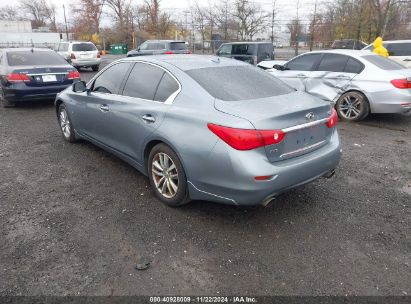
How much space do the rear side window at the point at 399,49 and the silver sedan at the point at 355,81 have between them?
4.63m

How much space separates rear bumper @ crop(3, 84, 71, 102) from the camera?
7.80 meters

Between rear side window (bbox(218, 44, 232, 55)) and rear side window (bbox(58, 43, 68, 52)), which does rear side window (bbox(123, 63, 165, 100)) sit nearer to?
rear side window (bbox(218, 44, 232, 55))

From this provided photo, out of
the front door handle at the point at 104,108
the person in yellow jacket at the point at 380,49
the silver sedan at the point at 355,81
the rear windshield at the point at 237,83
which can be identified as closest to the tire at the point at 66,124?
the front door handle at the point at 104,108

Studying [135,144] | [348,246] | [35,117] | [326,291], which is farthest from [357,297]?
[35,117]

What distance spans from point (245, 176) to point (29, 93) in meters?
7.07

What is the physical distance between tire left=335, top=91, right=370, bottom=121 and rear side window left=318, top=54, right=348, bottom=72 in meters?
0.63

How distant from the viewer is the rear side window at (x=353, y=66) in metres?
6.88

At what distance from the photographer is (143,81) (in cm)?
379

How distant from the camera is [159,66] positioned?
366 centimetres

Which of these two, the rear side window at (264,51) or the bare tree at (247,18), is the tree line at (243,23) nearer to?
the bare tree at (247,18)

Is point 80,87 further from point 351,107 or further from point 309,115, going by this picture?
point 351,107

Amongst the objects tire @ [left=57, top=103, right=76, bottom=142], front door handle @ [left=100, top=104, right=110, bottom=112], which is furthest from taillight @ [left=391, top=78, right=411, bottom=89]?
tire @ [left=57, top=103, right=76, bottom=142]

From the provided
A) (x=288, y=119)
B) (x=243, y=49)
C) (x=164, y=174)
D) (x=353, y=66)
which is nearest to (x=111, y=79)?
(x=164, y=174)

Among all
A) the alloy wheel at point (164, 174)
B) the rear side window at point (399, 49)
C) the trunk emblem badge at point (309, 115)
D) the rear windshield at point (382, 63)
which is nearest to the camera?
the trunk emblem badge at point (309, 115)
